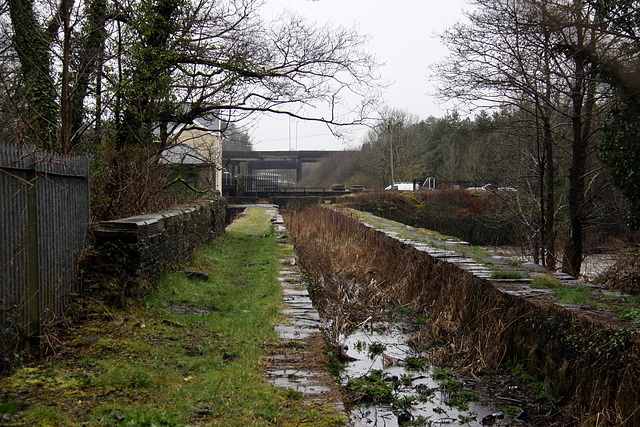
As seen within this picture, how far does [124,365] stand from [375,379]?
2296 millimetres

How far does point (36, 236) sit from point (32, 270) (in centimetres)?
26

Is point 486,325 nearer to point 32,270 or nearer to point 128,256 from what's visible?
point 128,256

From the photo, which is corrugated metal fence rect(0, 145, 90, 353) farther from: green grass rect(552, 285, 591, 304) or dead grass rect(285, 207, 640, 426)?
green grass rect(552, 285, 591, 304)

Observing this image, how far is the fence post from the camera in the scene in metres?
3.71

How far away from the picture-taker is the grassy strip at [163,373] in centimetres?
292

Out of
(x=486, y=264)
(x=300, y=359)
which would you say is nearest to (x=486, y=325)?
(x=486, y=264)

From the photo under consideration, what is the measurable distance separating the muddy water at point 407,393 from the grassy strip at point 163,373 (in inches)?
31.5

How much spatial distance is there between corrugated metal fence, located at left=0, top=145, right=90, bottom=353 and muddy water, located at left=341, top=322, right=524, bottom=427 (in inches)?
97.3

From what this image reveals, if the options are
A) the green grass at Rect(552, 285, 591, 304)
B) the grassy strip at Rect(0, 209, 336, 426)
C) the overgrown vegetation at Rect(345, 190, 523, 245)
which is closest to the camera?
the grassy strip at Rect(0, 209, 336, 426)

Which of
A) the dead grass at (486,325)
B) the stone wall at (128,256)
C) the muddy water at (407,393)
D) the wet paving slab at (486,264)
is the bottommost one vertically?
the muddy water at (407,393)

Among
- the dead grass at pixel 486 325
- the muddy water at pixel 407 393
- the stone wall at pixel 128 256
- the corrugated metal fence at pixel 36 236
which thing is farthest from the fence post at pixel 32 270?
the dead grass at pixel 486 325

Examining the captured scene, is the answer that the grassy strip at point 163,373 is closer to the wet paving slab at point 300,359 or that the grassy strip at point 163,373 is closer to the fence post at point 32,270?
the wet paving slab at point 300,359

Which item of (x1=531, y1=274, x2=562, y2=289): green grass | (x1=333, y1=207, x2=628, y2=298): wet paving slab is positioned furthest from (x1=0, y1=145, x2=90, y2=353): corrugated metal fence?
(x1=531, y1=274, x2=562, y2=289): green grass

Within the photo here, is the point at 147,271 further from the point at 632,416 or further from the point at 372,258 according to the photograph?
the point at 372,258
